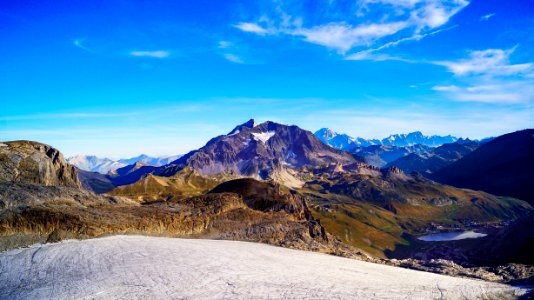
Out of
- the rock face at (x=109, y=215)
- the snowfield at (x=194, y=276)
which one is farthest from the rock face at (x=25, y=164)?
the snowfield at (x=194, y=276)

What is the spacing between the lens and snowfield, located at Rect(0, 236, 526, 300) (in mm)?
31625

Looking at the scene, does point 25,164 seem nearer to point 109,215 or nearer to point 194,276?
point 109,215

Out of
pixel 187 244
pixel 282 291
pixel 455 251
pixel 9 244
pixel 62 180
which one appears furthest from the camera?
pixel 455 251

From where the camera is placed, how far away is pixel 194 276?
35438 millimetres

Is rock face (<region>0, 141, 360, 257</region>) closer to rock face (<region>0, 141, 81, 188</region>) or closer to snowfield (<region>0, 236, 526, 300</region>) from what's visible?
rock face (<region>0, 141, 81, 188</region>)

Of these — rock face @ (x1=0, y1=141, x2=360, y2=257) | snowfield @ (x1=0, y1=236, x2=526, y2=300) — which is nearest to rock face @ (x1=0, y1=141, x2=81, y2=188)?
rock face @ (x1=0, y1=141, x2=360, y2=257)

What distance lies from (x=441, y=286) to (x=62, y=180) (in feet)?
253

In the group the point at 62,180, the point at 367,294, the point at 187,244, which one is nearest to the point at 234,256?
the point at 187,244

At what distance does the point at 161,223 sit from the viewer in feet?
194

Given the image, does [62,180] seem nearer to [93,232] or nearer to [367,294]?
[93,232]

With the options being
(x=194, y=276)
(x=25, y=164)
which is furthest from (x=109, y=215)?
(x=194, y=276)

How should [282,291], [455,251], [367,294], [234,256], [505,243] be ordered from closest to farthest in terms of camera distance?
1. [282,291]
2. [367,294]
3. [234,256]
4. [505,243]
5. [455,251]

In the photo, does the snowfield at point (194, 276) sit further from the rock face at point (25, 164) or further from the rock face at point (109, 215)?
the rock face at point (25, 164)

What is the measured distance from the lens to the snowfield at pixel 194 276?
3162 cm
